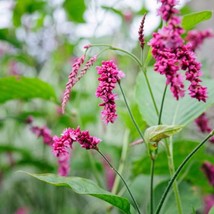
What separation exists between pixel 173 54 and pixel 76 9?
115 cm

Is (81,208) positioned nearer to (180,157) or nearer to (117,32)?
(117,32)

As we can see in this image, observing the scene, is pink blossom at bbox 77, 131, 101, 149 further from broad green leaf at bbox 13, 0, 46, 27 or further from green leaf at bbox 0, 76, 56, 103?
broad green leaf at bbox 13, 0, 46, 27

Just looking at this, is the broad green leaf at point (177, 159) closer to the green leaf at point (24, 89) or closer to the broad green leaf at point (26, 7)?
the green leaf at point (24, 89)

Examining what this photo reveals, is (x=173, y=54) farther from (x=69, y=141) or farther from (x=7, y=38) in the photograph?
(x=7, y=38)

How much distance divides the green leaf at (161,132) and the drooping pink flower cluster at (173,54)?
2.1 inches

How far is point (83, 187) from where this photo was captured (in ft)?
1.99

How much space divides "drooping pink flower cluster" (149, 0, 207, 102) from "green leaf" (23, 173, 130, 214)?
178 mm

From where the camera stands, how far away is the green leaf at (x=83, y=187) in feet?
1.93

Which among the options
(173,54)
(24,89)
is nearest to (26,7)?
(24,89)

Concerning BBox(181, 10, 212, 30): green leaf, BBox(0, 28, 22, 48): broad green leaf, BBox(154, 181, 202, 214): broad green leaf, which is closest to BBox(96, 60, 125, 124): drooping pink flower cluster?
BBox(181, 10, 212, 30): green leaf

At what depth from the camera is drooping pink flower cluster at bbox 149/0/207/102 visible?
20.1 inches

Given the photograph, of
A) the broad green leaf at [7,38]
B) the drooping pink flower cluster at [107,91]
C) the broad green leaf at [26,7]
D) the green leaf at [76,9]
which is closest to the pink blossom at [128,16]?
the green leaf at [76,9]

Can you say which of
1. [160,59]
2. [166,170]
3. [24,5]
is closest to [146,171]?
[166,170]

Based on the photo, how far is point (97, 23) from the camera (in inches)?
45.2
